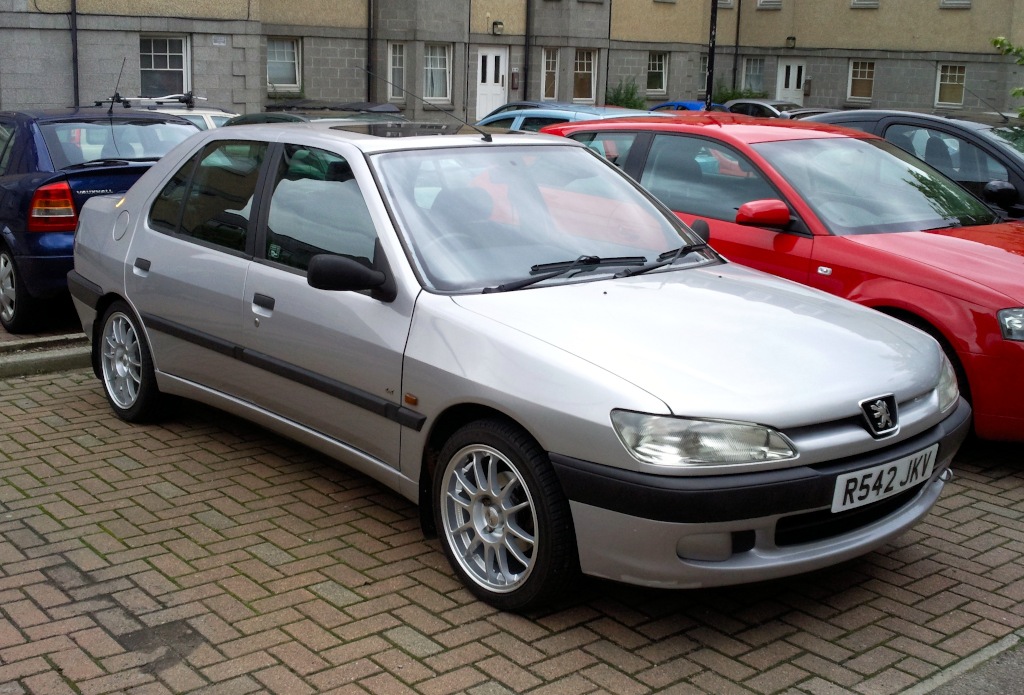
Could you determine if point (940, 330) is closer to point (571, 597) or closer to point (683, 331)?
point (683, 331)

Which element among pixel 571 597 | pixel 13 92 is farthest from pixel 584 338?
pixel 13 92

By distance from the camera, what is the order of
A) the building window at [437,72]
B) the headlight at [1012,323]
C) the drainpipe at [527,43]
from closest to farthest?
the headlight at [1012,323] → the building window at [437,72] → the drainpipe at [527,43]

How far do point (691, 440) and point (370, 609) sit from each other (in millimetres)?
1353

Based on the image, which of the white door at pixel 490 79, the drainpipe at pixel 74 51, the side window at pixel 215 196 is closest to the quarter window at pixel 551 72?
the white door at pixel 490 79

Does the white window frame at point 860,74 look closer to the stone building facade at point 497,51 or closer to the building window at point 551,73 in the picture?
the stone building facade at point 497,51

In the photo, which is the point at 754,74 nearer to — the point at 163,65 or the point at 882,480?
the point at 163,65

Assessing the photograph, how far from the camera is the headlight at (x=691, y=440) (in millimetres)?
3770

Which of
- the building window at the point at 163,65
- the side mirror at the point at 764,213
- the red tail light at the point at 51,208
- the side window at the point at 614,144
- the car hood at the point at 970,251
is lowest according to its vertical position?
the red tail light at the point at 51,208

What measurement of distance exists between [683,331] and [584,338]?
0.39 m

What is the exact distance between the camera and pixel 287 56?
2802 cm

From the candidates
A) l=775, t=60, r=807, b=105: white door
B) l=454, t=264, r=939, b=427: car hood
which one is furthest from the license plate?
l=775, t=60, r=807, b=105: white door

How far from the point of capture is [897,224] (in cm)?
671

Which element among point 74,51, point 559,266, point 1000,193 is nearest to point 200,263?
point 559,266

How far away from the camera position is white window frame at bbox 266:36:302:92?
27781 mm
